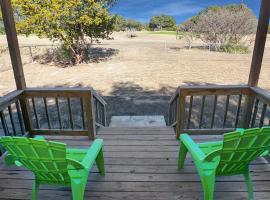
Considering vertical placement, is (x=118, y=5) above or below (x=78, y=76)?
above

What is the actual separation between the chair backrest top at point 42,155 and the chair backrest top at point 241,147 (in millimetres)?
1181

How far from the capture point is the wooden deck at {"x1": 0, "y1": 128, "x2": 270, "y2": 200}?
6.73 ft

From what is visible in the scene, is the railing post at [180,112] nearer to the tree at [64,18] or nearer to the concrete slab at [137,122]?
the concrete slab at [137,122]

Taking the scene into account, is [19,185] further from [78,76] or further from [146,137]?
[78,76]

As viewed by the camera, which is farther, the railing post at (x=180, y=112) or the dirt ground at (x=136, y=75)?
the dirt ground at (x=136, y=75)

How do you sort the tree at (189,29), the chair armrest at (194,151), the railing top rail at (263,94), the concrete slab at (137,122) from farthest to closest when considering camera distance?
the tree at (189,29) → the concrete slab at (137,122) → the railing top rail at (263,94) → the chair armrest at (194,151)

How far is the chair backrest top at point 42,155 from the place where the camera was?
1.57 metres

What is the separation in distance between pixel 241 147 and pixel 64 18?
31.9 ft

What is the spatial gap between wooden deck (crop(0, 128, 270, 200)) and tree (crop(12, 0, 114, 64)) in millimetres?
8334

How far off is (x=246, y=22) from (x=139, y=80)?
12075 millimetres

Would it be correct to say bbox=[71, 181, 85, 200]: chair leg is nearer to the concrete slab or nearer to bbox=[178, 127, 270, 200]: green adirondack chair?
bbox=[178, 127, 270, 200]: green adirondack chair

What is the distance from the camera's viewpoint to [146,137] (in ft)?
10.4

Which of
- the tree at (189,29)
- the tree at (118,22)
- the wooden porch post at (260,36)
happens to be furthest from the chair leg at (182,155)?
the tree at (189,29)

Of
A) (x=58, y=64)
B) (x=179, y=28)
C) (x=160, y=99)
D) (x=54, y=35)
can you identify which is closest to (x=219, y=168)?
(x=160, y=99)
